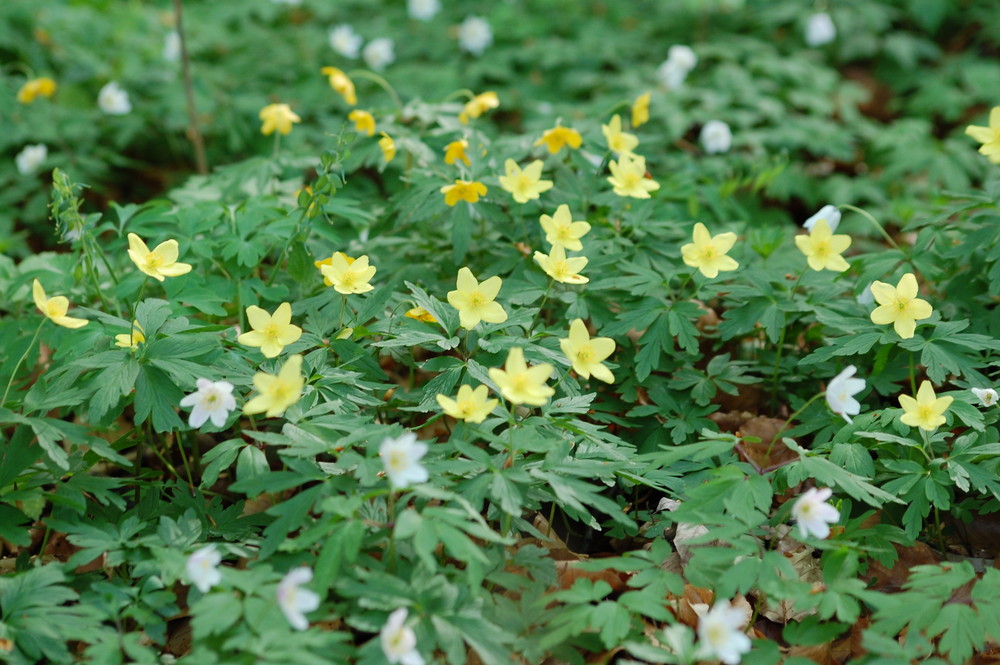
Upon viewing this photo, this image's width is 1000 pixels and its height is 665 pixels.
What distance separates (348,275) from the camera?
215 cm

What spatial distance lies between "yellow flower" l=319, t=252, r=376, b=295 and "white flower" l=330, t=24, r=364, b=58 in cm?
314

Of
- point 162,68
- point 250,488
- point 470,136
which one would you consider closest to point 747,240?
point 470,136

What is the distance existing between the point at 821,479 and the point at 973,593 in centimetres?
37

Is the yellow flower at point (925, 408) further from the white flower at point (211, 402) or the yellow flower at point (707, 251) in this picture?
the white flower at point (211, 402)

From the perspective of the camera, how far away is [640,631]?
5.74 feet

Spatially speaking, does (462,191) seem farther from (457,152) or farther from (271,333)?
(271,333)

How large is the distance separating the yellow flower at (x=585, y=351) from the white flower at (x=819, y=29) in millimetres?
3936

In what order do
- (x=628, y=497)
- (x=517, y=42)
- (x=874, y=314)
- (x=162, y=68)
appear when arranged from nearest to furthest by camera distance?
(x=874, y=314)
(x=628, y=497)
(x=162, y=68)
(x=517, y=42)

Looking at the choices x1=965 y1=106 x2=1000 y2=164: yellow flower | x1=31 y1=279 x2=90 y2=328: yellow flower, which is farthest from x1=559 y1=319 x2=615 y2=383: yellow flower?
x1=965 y1=106 x2=1000 y2=164: yellow flower

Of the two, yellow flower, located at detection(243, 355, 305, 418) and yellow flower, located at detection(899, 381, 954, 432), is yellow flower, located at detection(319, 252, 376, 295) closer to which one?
yellow flower, located at detection(243, 355, 305, 418)

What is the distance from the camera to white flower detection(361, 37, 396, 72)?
4902mm

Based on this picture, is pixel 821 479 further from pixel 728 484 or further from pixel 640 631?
pixel 640 631

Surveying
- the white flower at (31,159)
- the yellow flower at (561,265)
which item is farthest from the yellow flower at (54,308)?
the white flower at (31,159)

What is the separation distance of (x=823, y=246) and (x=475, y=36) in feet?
10.7
